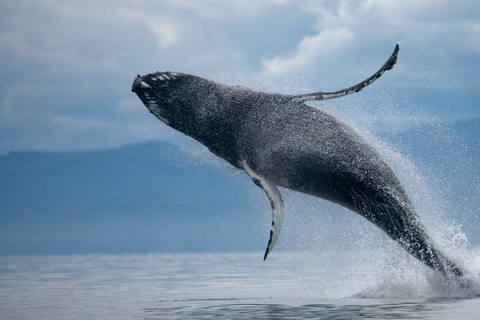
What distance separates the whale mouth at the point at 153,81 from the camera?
13.9 meters

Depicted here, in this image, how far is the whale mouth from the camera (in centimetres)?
1392

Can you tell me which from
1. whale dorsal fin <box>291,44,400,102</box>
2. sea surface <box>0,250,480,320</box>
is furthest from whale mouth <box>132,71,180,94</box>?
sea surface <box>0,250,480,320</box>

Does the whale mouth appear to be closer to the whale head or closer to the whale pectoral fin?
the whale head

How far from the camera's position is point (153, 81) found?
554 inches

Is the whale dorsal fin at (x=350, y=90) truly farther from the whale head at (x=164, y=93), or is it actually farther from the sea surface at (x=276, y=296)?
the sea surface at (x=276, y=296)

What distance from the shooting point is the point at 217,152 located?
571 inches

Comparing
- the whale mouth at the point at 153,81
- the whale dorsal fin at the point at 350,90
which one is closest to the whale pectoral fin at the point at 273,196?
the whale dorsal fin at the point at 350,90

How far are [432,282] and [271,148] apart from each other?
17.3ft

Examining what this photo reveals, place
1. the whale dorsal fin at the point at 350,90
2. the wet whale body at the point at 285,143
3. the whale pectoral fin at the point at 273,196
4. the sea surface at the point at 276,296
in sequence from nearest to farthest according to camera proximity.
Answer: the sea surface at the point at 276,296 < the whale dorsal fin at the point at 350,90 < the whale pectoral fin at the point at 273,196 < the wet whale body at the point at 285,143

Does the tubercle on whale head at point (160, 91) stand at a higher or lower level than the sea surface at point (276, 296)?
higher

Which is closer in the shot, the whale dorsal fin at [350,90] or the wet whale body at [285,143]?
the whale dorsal fin at [350,90]

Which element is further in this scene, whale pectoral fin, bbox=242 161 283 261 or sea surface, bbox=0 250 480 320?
whale pectoral fin, bbox=242 161 283 261

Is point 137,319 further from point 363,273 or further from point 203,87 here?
point 363,273

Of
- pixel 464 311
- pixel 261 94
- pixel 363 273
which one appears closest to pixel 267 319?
pixel 464 311
